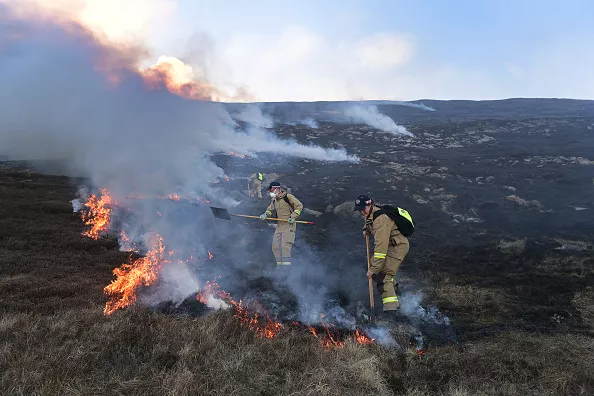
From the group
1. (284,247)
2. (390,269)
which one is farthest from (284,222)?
(390,269)

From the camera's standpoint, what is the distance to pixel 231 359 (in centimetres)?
438

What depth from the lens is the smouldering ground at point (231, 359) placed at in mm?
3771

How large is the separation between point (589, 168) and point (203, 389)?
1055 inches

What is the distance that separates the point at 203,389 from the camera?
3691mm

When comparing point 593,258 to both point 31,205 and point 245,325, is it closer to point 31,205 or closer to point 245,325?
point 245,325

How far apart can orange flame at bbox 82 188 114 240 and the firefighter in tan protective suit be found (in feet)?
19.5

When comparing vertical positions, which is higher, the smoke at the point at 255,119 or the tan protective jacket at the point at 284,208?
the smoke at the point at 255,119

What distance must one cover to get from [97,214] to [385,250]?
11380 millimetres

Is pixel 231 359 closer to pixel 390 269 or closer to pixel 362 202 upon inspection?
pixel 390 269

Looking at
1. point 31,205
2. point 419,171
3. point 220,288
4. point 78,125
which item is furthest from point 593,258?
point 78,125

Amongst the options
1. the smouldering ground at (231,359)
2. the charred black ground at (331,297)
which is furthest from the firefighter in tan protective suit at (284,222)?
the smouldering ground at (231,359)

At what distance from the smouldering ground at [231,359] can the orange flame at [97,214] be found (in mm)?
4900

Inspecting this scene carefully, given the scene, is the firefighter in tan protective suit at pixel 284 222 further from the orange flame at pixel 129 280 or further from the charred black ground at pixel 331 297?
the orange flame at pixel 129 280

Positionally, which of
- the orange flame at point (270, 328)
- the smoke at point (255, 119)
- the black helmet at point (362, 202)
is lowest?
the orange flame at point (270, 328)
